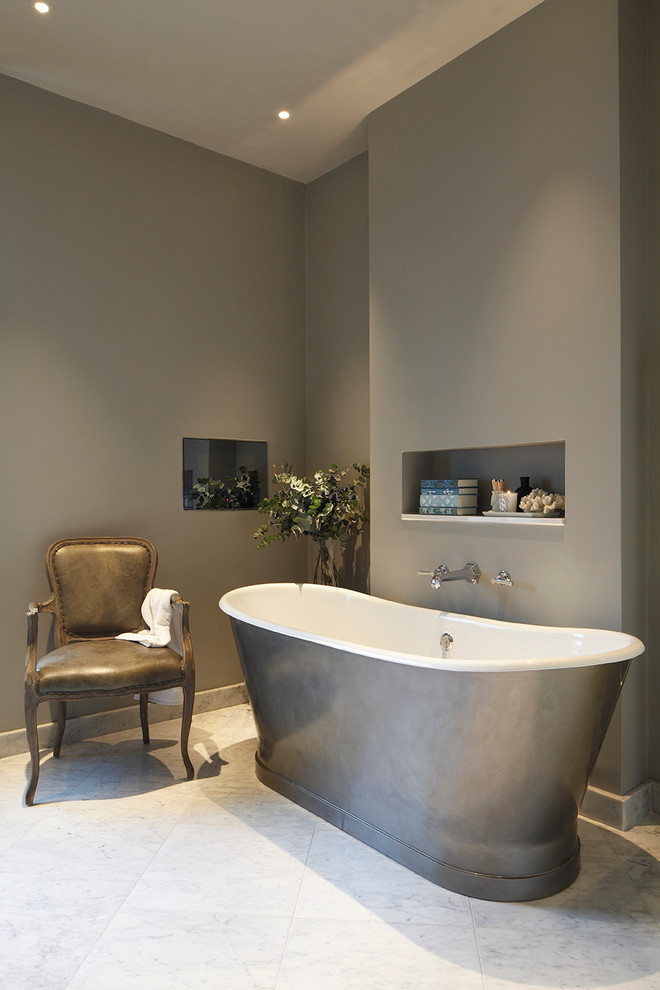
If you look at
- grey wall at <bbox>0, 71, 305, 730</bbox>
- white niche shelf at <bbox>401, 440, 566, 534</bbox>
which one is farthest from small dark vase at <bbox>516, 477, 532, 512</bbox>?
grey wall at <bbox>0, 71, 305, 730</bbox>

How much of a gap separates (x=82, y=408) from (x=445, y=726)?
2338mm

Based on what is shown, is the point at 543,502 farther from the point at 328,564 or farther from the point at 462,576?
the point at 328,564

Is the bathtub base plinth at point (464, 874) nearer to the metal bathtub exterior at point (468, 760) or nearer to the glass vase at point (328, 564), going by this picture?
the metal bathtub exterior at point (468, 760)

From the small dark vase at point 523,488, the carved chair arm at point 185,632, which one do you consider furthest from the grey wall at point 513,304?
the carved chair arm at point 185,632

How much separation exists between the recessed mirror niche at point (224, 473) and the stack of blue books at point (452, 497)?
4.07ft

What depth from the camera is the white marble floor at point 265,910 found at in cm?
167

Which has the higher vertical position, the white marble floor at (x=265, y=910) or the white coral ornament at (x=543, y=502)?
the white coral ornament at (x=543, y=502)

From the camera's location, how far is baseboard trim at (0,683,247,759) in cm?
307

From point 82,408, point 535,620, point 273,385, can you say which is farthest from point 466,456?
point 82,408

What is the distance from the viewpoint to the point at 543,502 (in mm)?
2648

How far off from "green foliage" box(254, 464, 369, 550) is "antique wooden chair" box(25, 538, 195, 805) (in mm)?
668

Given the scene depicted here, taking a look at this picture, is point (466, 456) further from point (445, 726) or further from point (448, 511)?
point (445, 726)

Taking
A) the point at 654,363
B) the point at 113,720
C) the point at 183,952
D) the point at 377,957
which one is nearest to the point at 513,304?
the point at 654,363

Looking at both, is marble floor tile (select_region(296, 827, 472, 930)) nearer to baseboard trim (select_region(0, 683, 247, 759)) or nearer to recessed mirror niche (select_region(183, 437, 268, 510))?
baseboard trim (select_region(0, 683, 247, 759))
